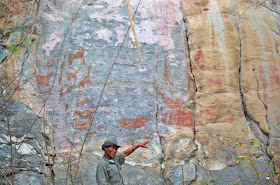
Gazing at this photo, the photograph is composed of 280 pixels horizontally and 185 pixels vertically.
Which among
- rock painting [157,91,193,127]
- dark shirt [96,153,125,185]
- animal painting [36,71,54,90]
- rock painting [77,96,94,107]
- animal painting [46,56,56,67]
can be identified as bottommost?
rock painting [157,91,193,127]

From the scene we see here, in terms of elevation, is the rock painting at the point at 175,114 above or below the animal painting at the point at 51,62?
below

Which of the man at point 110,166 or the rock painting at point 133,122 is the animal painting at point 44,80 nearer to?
the rock painting at point 133,122

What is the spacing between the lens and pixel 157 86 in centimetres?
539

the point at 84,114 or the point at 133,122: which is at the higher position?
the point at 84,114

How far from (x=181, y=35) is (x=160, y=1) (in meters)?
0.66

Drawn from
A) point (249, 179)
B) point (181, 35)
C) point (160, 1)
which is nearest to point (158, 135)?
point (249, 179)

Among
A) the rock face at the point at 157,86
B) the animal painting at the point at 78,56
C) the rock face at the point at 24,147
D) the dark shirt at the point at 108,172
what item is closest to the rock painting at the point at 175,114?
the rock face at the point at 157,86

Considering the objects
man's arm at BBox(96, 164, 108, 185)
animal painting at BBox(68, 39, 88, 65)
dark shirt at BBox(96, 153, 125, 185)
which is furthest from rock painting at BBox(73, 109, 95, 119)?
man's arm at BBox(96, 164, 108, 185)

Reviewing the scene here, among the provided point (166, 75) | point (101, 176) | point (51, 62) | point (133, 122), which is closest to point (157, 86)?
point (166, 75)

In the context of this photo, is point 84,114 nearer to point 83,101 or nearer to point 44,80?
point 83,101

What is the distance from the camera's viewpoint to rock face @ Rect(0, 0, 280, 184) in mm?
4871

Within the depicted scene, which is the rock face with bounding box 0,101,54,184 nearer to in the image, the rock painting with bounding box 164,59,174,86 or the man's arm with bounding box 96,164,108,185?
the man's arm with bounding box 96,164,108,185

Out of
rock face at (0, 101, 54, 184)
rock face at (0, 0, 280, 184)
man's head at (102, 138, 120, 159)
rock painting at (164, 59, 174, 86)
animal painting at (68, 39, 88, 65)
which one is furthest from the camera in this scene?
rock painting at (164, 59, 174, 86)

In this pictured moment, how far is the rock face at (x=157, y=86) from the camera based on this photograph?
487cm
